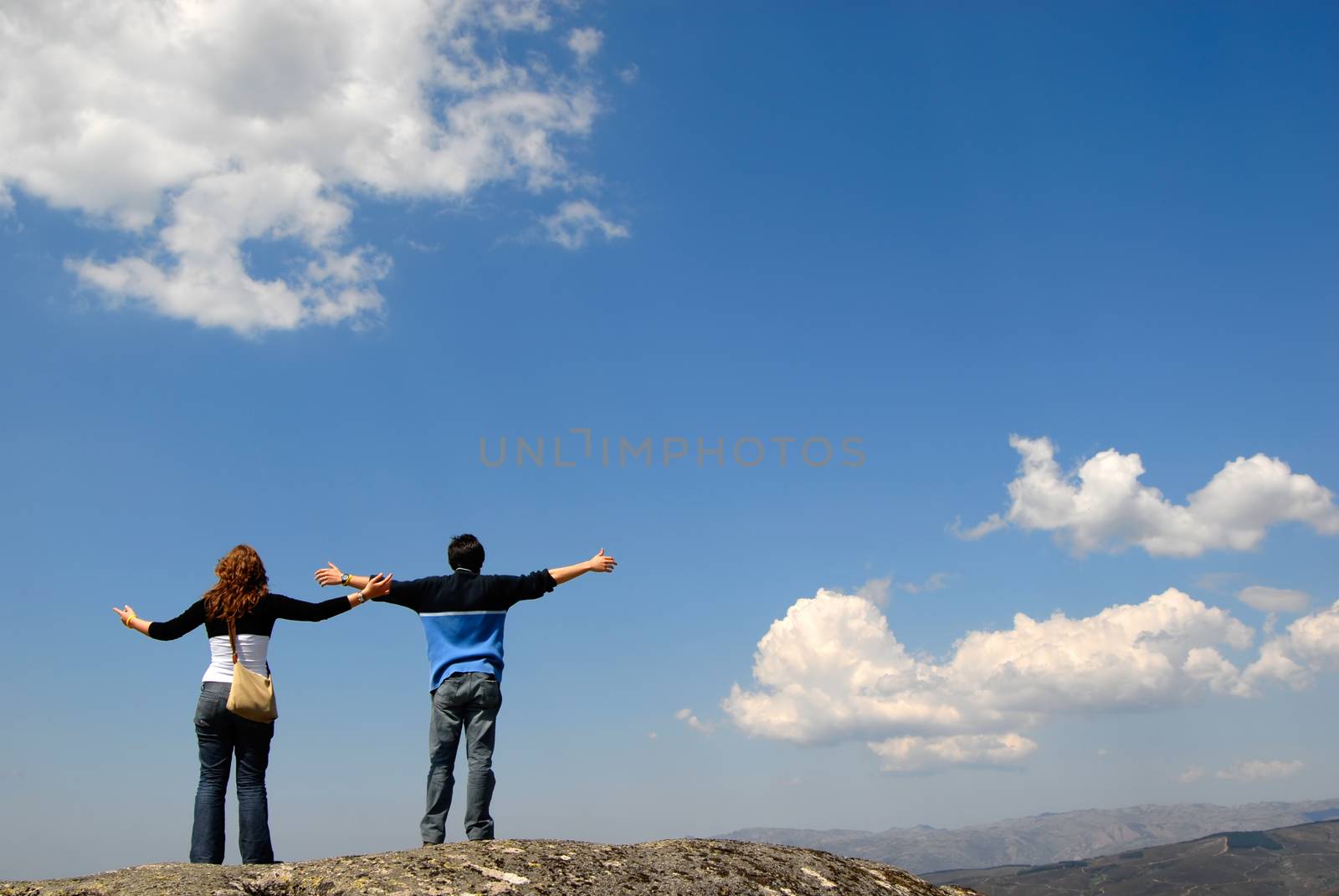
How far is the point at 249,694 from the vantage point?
10.7 metres

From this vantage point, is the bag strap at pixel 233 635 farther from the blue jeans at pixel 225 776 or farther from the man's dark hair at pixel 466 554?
the man's dark hair at pixel 466 554

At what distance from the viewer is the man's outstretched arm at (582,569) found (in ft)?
39.9

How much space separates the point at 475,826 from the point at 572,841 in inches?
75.1

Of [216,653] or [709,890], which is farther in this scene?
[216,653]

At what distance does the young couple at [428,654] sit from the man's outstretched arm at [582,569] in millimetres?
13

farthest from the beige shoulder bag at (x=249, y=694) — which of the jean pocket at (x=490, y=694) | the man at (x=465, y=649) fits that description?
the jean pocket at (x=490, y=694)

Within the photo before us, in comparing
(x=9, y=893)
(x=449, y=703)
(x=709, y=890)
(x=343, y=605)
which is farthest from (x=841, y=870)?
(x=9, y=893)

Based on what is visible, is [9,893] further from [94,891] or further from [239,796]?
[239,796]

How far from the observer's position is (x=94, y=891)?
7.15 metres

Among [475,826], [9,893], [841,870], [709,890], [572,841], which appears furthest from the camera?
[475,826]

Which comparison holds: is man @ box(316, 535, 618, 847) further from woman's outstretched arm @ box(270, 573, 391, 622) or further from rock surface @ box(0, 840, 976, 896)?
rock surface @ box(0, 840, 976, 896)

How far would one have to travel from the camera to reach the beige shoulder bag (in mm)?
10656

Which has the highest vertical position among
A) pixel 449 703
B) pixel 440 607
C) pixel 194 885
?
pixel 440 607

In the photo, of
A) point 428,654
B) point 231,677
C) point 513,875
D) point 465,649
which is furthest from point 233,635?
point 513,875
